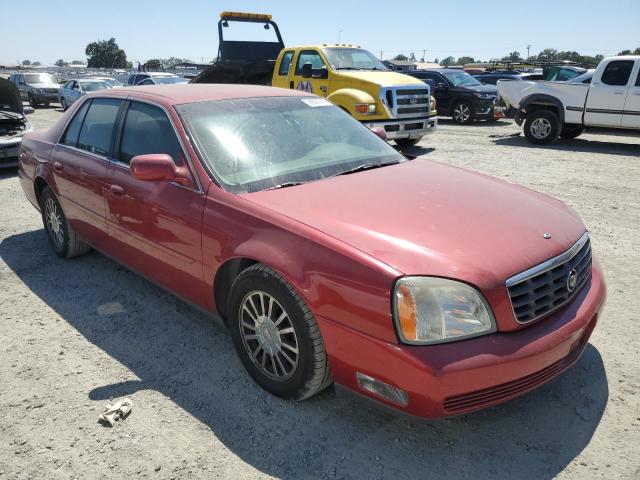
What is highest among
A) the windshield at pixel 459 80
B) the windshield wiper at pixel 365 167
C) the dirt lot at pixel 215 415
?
the windshield at pixel 459 80

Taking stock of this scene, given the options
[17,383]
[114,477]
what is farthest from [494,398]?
[17,383]

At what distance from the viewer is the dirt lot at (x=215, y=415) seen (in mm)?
2385

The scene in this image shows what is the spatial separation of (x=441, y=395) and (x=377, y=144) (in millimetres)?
2215

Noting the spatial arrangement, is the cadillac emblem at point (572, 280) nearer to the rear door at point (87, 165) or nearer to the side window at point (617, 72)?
the rear door at point (87, 165)

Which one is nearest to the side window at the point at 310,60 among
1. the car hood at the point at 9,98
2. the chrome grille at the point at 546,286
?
the car hood at the point at 9,98

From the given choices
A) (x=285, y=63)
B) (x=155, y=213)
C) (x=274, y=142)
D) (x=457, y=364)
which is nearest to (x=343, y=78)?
(x=285, y=63)

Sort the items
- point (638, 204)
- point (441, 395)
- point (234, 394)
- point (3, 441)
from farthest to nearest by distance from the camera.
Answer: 1. point (638, 204)
2. point (234, 394)
3. point (3, 441)
4. point (441, 395)

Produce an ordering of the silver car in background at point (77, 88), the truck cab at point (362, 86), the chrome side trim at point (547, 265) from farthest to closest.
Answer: the silver car in background at point (77, 88) → the truck cab at point (362, 86) → the chrome side trim at point (547, 265)

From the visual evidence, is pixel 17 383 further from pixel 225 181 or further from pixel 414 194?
pixel 414 194

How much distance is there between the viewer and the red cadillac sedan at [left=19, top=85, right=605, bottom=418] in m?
2.22

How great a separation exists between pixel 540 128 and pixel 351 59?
181 inches

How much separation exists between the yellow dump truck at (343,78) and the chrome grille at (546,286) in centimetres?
722

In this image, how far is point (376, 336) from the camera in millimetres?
2248

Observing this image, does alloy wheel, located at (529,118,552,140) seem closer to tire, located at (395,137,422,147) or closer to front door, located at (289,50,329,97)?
tire, located at (395,137,422,147)
